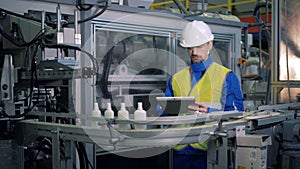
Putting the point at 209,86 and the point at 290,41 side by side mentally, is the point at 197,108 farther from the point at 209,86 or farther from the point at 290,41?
the point at 290,41

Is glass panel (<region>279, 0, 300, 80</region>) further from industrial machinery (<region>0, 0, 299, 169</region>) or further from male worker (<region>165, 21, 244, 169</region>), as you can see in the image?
male worker (<region>165, 21, 244, 169</region>)

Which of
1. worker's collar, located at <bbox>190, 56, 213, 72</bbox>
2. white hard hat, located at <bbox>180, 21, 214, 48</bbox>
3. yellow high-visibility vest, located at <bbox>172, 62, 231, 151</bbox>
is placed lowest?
yellow high-visibility vest, located at <bbox>172, 62, 231, 151</bbox>

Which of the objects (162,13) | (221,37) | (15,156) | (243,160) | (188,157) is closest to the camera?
(243,160)

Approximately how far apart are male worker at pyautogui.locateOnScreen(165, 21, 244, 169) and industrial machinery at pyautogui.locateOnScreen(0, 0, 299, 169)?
0.53 ft

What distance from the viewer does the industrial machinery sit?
1.42 metres

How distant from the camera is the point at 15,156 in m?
1.75

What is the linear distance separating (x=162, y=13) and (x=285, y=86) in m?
1.23

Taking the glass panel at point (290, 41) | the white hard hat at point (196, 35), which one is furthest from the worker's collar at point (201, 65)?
the glass panel at point (290, 41)

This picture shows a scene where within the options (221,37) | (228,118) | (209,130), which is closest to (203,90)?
(228,118)

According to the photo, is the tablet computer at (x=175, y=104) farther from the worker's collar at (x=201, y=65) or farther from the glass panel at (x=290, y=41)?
the glass panel at (x=290, y=41)

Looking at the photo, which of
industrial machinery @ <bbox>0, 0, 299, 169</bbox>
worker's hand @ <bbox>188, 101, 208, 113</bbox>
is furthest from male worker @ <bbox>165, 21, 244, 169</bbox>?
worker's hand @ <bbox>188, 101, 208, 113</bbox>

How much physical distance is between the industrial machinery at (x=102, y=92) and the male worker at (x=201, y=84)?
0.16 m

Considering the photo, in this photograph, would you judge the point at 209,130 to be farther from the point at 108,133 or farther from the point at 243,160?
the point at 108,133

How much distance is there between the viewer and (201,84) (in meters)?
2.18
